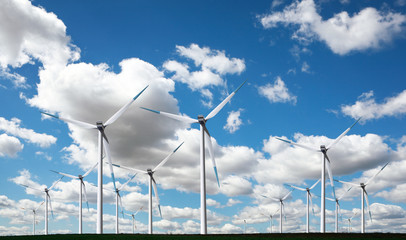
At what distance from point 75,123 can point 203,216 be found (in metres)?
36.2

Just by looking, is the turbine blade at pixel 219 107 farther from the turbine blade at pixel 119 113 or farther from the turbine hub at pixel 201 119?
the turbine blade at pixel 119 113

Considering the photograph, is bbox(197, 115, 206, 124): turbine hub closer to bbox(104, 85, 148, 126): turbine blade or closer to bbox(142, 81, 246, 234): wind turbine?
bbox(142, 81, 246, 234): wind turbine

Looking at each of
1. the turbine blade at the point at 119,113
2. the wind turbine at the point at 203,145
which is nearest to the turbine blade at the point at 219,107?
the wind turbine at the point at 203,145

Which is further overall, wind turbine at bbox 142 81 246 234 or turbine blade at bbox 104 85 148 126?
turbine blade at bbox 104 85 148 126

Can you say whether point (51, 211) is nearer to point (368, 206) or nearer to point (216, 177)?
point (216, 177)

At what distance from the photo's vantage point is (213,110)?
7831 cm

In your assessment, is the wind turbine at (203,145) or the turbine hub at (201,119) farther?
the turbine hub at (201,119)

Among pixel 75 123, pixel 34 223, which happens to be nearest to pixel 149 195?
pixel 75 123

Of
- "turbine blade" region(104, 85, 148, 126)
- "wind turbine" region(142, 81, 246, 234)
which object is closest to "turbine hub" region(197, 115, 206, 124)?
"wind turbine" region(142, 81, 246, 234)

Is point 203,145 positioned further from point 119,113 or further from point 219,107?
point 119,113

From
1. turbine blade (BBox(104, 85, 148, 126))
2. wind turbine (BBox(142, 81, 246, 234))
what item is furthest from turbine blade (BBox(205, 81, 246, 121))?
turbine blade (BBox(104, 85, 148, 126))

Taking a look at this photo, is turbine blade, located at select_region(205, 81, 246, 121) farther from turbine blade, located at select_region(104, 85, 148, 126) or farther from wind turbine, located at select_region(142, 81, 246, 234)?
turbine blade, located at select_region(104, 85, 148, 126)

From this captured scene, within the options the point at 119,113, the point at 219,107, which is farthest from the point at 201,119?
the point at 119,113

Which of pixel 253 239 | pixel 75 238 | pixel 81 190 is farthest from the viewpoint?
pixel 81 190
